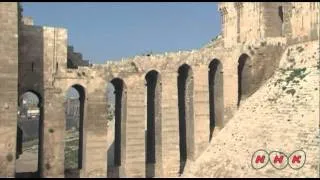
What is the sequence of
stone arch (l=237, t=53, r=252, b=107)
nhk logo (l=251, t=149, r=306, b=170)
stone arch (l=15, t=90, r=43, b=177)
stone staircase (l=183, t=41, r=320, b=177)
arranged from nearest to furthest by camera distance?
nhk logo (l=251, t=149, r=306, b=170)
stone staircase (l=183, t=41, r=320, b=177)
stone arch (l=237, t=53, r=252, b=107)
stone arch (l=15, t=90, r=43, b=177)

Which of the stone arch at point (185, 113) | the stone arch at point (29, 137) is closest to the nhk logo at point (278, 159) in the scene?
the stone arch at point (185, 113)

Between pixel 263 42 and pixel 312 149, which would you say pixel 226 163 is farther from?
pixel 263 42

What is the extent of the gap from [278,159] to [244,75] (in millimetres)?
11747

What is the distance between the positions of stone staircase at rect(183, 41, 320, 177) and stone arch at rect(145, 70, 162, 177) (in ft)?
7.72

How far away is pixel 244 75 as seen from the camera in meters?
37.0

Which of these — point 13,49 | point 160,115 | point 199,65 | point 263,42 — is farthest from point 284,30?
point 13,49

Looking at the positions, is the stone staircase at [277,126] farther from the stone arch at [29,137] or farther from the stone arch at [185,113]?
the stone arch at [29,137]

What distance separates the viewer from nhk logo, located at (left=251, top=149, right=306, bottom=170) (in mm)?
25344

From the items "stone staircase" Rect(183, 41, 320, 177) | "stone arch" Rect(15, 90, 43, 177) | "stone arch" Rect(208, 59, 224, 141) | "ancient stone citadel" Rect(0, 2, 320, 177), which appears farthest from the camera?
"stone arch" Rect(15, 90, 43, 177)

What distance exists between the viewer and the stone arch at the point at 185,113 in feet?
113

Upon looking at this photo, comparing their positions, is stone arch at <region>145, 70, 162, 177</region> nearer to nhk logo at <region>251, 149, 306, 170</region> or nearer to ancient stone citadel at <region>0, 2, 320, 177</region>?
ancient stone citadel at <region>0, 2, 320, 177</region>

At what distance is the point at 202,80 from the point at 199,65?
1104 millimetres

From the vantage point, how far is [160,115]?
3278 centimetres

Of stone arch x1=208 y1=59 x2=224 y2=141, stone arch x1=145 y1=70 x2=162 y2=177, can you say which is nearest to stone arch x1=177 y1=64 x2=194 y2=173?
stone arch x1=208 y1=59 x2=224 y2=141
